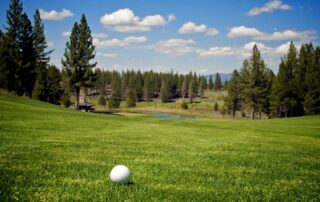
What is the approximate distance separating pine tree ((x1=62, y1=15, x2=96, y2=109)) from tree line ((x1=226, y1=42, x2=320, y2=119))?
5193 cm

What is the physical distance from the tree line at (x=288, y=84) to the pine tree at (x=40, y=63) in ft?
202

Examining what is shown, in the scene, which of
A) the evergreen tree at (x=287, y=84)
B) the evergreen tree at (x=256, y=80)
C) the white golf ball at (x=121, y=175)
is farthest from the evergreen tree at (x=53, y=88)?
the white golf ball at (x=121, y=175)

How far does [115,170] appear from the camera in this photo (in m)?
8.92

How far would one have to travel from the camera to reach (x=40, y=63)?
86.2 m

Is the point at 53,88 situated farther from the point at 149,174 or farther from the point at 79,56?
the point at 149,174

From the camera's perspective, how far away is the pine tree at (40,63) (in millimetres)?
76625

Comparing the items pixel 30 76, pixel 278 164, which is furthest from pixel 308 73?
pixel 278 164

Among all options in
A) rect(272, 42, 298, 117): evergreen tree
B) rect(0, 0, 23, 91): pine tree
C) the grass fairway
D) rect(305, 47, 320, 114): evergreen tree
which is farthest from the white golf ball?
rect(272, 42, 298, 117): evergreen tree

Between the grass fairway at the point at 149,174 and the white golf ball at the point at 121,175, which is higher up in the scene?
the white golf ball at the point at 121,175

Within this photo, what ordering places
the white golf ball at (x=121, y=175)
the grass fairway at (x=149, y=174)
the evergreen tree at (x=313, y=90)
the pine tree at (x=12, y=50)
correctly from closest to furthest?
the grass fairway at (x=149, y=174)
the white golf ball at (x=121, y=175)
the pine tree at (x=12, y=50)
the evergreen tree at (x=313, y=90)

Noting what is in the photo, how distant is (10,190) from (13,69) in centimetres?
6716

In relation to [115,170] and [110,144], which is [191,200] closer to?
[115,170]

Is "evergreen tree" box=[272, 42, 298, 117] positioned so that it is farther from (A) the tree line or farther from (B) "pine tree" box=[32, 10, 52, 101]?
(B) "pine tree" box=[32, 10, 52, 101]

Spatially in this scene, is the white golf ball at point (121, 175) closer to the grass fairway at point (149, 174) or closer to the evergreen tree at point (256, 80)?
the grass fairway at point (149, 174)
